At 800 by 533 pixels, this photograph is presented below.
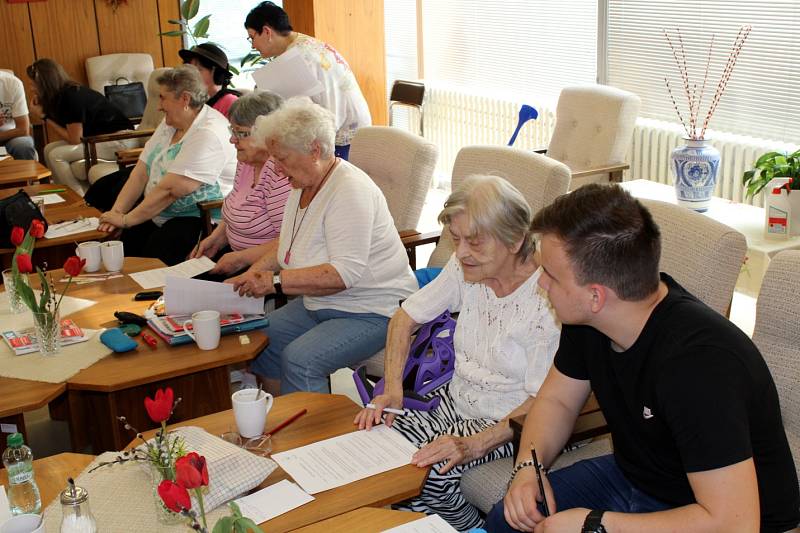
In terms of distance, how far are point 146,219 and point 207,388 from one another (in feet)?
5.80

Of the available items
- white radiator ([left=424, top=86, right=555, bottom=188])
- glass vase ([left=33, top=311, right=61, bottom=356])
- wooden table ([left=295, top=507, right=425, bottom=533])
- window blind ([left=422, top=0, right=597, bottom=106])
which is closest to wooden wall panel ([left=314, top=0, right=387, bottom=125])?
white radiator ([left=424, top=86, right=555, bottom=188])

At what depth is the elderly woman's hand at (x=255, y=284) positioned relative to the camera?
286cm

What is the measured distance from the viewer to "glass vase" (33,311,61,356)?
254 cm

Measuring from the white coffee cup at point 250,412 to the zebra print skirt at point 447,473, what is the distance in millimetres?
402

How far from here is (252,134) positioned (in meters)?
3.47

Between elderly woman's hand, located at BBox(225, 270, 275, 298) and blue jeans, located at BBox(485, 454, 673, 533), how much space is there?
1130mm

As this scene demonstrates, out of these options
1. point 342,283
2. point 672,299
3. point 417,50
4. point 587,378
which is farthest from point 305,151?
point 417,50

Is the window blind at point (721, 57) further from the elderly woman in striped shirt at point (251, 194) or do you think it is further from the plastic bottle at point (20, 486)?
the plastic bottle at point (20, 486)

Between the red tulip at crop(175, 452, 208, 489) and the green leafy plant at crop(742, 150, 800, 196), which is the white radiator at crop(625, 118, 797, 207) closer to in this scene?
the green leafy plant at crop(742, 150, 800, 196)

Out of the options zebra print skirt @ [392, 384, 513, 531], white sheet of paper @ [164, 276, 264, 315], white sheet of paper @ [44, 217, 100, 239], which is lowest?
zebra print skirt @ [392, 384, 513, 531]

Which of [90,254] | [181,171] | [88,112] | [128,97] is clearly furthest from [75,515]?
[128,97]

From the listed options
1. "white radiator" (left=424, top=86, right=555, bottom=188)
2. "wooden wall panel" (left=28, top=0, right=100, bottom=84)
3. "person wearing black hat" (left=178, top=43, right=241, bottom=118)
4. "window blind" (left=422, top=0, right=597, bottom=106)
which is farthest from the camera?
"wooden wall panel" (left=28, top=0, right=100, bottom=84)

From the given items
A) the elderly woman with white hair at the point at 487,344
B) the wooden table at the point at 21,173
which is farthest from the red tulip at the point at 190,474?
the wooden table at the point at 21,173

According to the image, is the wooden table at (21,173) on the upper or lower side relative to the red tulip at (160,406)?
lower
